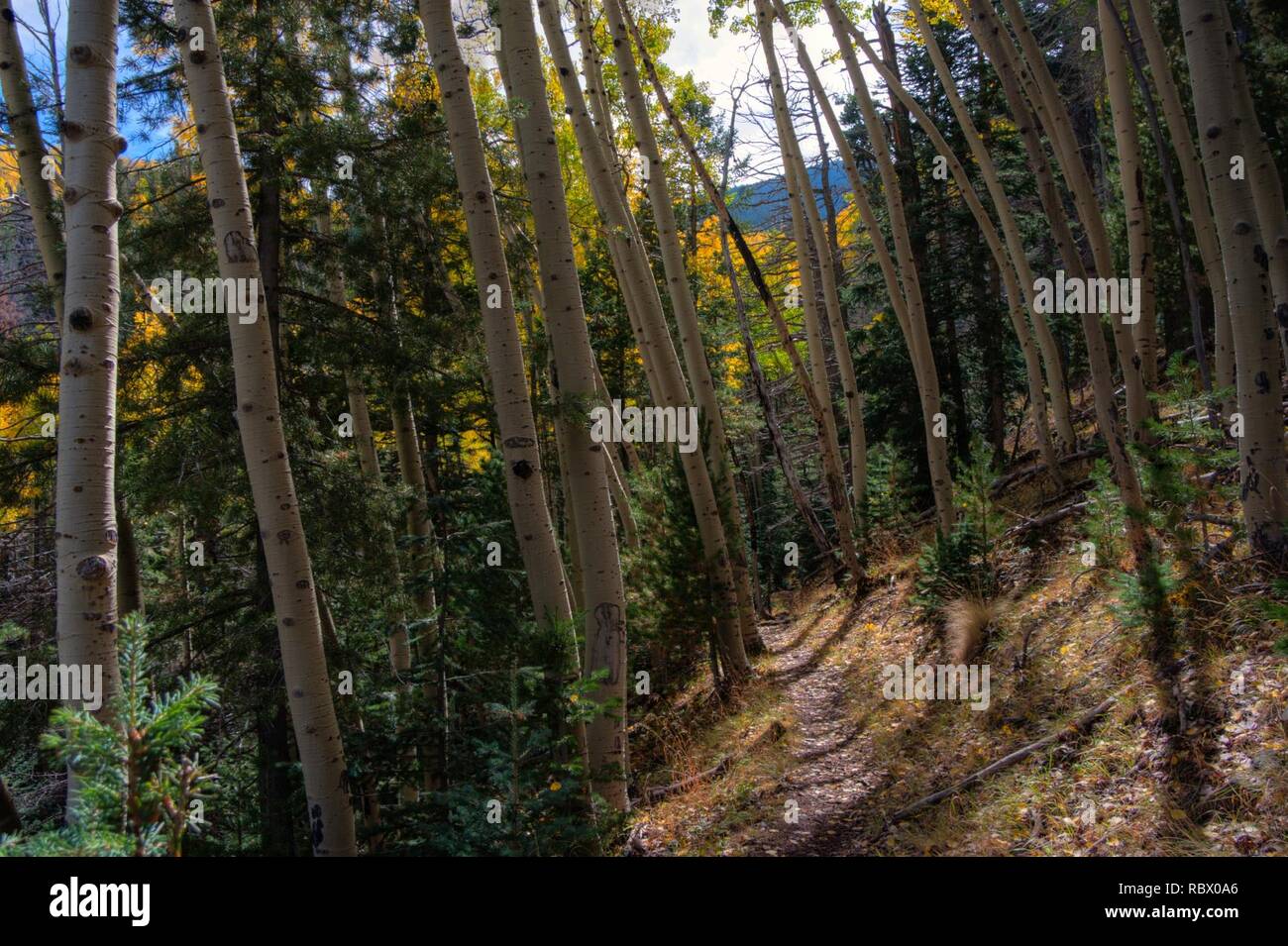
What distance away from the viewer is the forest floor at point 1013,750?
A: 3639 mm

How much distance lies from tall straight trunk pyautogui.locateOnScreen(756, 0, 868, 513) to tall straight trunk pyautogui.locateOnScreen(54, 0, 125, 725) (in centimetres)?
847

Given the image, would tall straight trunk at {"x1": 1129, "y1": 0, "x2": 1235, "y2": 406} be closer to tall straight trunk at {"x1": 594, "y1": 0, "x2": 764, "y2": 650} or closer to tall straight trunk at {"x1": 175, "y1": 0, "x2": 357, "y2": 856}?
tall straight trunk at {"x1": 594, "y1": 0, "x2": 764, "y2": 650}

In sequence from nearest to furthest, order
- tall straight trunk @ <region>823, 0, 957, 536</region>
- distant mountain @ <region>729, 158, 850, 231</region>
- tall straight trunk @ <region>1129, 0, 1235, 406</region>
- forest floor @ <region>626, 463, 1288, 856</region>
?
forest floor @ <region>626, 463, 1288, 856</region>
tall straight trunk @ <region>1129, 0, 1235, 406</region>
tall straight trunk @ <region>823, 0, 957, 536</region>
distant mountain @ <region>729, 158, 850, 231</region>

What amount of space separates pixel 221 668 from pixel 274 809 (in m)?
1.25

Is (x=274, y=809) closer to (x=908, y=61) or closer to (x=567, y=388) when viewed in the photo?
(x=567, y=388)

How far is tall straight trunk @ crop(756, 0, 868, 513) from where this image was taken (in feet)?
32.2

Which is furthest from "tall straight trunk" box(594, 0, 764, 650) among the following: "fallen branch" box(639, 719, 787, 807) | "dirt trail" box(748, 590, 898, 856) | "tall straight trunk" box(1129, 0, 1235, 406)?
"tall straight trunk" box(1129, 0, 1235, 406)

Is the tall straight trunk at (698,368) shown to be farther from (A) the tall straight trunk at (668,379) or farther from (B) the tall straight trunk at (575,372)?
(B) the tall straight trunk at (575,372)

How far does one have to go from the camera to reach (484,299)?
4879 mm

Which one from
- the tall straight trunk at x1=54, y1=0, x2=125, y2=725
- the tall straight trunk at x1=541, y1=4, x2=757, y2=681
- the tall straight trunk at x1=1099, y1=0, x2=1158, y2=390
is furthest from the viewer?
the tall straight trunk at x1=541, y1=4, x2=757, y2=681

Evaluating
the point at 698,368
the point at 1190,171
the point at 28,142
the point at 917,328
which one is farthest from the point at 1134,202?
the point at 28,142

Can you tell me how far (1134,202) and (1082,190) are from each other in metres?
0.56

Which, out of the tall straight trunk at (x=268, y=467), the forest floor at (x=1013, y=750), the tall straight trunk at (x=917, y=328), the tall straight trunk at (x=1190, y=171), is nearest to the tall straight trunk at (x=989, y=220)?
the tall straight trunk at (x=917, y=328)
